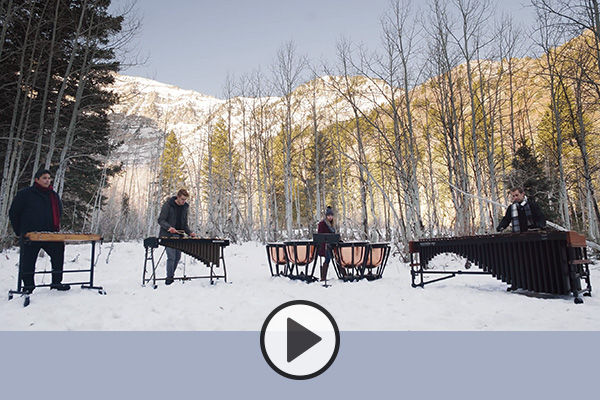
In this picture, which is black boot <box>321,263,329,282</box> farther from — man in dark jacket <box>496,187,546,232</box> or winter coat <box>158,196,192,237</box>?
man in dark jacket <box>496,187,546,232</box>

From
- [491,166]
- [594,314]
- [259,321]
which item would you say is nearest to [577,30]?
[491,166]

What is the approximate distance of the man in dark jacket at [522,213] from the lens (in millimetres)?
5762

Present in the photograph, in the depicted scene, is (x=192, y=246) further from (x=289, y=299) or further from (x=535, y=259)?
(x=535, y=259)

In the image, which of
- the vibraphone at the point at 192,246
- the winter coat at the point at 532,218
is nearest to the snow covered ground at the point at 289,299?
the vibraphone at the point at 192,246

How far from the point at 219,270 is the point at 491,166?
336 inches

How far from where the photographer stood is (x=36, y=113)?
9.54m

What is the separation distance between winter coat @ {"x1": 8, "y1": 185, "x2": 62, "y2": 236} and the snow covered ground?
98 centimetres

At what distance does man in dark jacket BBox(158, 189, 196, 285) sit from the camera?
6.42 metres

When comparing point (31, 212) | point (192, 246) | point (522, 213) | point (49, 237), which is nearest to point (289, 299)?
point (192, 246)

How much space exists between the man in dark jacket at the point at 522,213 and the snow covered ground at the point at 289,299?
45.7 inches

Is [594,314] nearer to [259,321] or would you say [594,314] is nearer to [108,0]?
[259,321]

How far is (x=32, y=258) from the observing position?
482 cm
